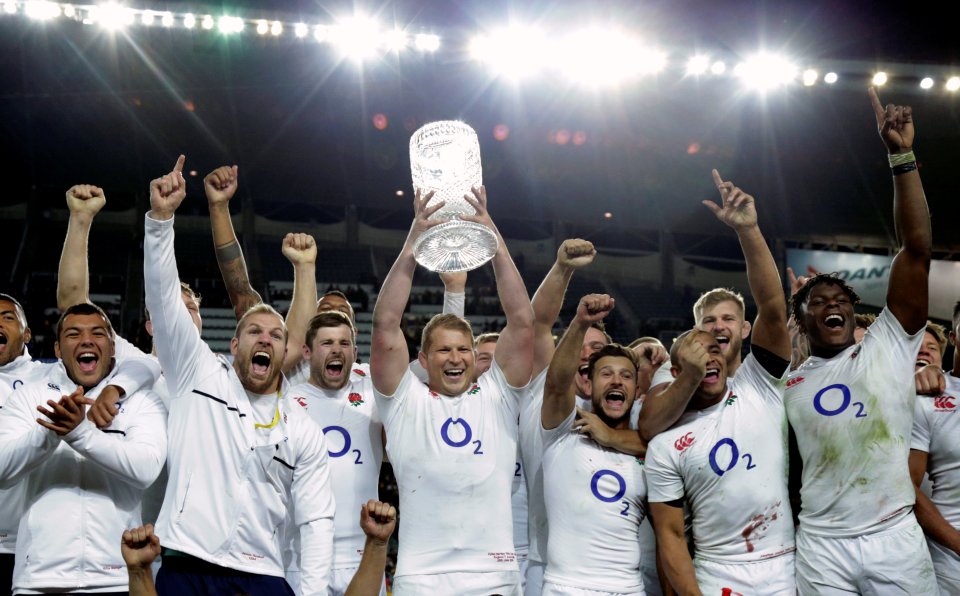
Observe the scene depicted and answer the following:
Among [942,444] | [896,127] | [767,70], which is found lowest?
[942,444]

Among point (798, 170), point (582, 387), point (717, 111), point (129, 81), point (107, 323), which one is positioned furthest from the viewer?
point (798, 170)

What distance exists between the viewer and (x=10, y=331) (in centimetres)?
446

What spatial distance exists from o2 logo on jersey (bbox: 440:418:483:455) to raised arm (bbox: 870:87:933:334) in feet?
6.60

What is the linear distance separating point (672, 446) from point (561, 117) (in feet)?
42.6

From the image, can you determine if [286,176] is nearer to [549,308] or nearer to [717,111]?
[717,111]

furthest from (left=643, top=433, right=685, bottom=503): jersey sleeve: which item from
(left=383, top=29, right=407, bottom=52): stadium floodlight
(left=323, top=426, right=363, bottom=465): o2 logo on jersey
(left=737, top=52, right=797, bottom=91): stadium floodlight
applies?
(left=737, top=52, right=797, bottom=91): stadium floodlight

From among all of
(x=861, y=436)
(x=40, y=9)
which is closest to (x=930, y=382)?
(x=861, y=436)

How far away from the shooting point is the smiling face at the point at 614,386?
4.03m

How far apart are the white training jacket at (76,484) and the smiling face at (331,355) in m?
0.86

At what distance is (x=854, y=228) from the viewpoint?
62.5 ft

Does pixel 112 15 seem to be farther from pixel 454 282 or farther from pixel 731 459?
pixel 731 459

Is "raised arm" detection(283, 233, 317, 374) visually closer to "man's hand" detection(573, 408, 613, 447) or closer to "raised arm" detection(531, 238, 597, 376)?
"raised arm" detection(531, 238, 597, 376)

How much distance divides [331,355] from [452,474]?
0.99 meters

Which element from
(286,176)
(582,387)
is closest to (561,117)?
(286,176)
